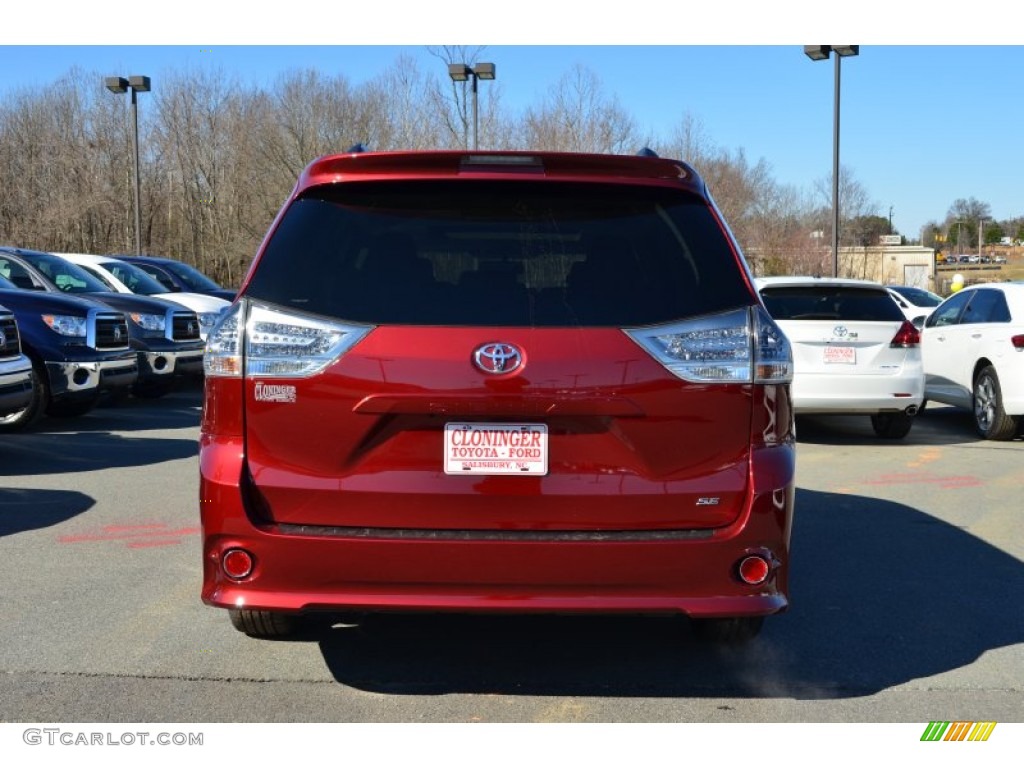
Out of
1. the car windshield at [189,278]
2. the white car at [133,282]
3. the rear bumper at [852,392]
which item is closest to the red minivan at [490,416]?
the rear bumper at [852,392]

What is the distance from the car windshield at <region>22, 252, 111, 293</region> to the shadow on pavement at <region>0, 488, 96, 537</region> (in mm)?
6312

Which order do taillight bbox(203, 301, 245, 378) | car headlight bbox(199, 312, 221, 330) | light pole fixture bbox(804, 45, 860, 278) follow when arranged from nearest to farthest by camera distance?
taillight bbox(203, 301, 245, 378)
car headlight bbox(199, 312, 221, 330)
light pole fixture bbox(804, 45, 860, 278)

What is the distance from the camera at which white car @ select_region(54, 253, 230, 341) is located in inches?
637

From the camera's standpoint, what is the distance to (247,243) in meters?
51.3

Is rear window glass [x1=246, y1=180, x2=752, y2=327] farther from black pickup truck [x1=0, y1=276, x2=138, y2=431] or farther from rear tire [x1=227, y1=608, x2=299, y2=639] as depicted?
black pickup truck [x1=0, y1=276, x2=138, y2=431]

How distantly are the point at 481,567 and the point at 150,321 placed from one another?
11.3 metres

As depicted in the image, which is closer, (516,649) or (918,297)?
(516,649)

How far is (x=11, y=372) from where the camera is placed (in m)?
9.11

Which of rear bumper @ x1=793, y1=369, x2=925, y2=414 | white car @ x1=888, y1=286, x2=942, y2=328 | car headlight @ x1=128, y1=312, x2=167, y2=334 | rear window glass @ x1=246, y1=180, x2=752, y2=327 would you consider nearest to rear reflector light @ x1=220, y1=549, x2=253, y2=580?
rear window glass @ x1=246, y1=180, x2=752, y2=327

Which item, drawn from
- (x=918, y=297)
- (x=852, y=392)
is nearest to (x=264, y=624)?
(x=852, y=392)

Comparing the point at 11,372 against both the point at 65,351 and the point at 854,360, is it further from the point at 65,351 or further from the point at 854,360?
the point at 854,360

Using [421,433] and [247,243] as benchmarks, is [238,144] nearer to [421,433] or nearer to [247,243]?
[247,243]
